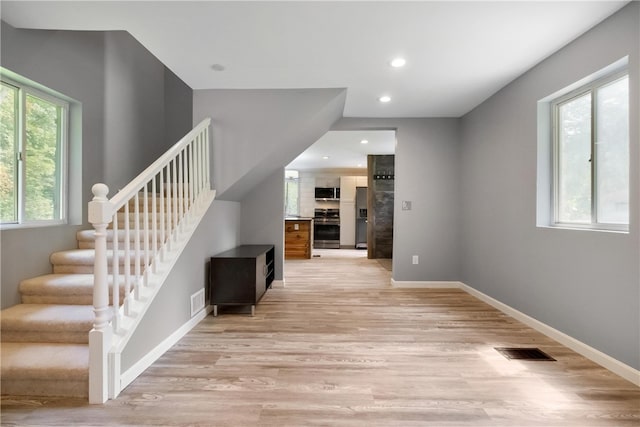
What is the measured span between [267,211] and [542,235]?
3180mm

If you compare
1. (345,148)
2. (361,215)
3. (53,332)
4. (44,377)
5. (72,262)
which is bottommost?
(44,377)

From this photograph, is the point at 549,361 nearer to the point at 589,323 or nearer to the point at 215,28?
the point at 589,323

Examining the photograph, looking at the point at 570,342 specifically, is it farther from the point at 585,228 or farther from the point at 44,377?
the point at 44,377

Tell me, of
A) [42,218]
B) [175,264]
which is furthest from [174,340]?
[42,218]

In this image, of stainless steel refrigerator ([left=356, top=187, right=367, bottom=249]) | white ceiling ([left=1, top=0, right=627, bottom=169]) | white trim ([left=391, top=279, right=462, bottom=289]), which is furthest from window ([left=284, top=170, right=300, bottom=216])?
white ceiling ([left=1, top=0, right=627, bottom=169])

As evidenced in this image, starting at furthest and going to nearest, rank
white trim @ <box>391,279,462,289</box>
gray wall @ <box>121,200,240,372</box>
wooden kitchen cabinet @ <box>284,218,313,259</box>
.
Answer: wooden kitchen cabinet @ <box>284,218,313,259</box> → white trim @ <box>391,279,462,289</box> → gray wall @ <box>121,200,240,372</box>

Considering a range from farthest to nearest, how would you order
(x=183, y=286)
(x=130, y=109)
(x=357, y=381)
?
(x=130, y=109) → (x=183, y=286) → (x=357, y=381)

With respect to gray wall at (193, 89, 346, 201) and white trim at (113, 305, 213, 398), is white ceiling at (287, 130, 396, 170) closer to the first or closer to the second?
gray wall at (193, 89, 346, 201)

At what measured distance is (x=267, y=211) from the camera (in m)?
4.21

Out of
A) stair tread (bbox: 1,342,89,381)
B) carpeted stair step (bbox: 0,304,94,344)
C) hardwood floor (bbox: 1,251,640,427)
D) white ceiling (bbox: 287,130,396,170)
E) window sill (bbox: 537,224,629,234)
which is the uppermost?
white ceiling (bbox: 287,130,396,170)

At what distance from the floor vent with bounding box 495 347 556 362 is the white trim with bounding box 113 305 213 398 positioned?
2.51 metres

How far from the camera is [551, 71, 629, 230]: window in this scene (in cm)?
198

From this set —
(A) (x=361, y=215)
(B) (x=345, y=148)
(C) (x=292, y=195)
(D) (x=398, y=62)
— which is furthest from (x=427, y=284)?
(C) (x=292, y=195)

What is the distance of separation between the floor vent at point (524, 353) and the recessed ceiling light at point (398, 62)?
2.44 m
